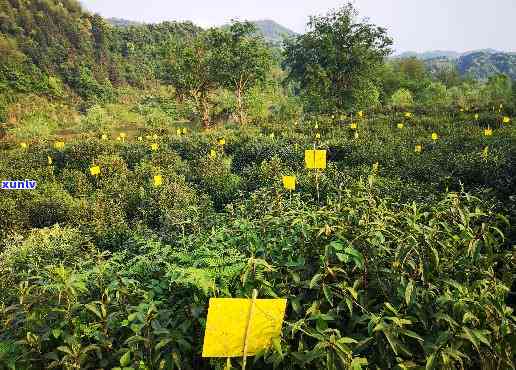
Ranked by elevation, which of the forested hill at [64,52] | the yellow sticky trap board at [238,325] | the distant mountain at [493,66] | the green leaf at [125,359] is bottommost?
the green leaf at [125,359]

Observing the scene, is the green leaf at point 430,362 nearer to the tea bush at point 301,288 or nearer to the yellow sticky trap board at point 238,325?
→ the tea bush at point 301,288

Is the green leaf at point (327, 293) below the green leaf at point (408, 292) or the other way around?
below

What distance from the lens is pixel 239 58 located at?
725 inches

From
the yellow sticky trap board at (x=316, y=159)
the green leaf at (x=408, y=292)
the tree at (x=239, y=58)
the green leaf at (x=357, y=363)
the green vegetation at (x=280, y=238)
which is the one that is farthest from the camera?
the tree at (x=239, y=58)

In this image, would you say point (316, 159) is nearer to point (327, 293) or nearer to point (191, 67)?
point (327, 293)

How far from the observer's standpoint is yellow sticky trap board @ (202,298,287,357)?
1703 mm

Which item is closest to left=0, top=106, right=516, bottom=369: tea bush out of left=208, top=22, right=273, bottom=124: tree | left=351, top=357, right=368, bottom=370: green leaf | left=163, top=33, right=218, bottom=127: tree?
left=351, top=357, right=368, bottom=370: green leaf

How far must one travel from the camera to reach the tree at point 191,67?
766 inches

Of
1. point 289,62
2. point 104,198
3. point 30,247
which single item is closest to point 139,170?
point 104,198

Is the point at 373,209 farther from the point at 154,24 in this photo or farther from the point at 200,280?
the point at 154,24

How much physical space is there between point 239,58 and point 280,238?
1679 cm

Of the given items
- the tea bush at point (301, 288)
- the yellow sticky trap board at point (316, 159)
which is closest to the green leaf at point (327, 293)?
the tea bush at point (301, 288)

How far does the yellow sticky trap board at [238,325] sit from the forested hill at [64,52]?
115 feet

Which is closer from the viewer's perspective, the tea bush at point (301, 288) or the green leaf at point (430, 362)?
the green leaf at point (430, 362)
